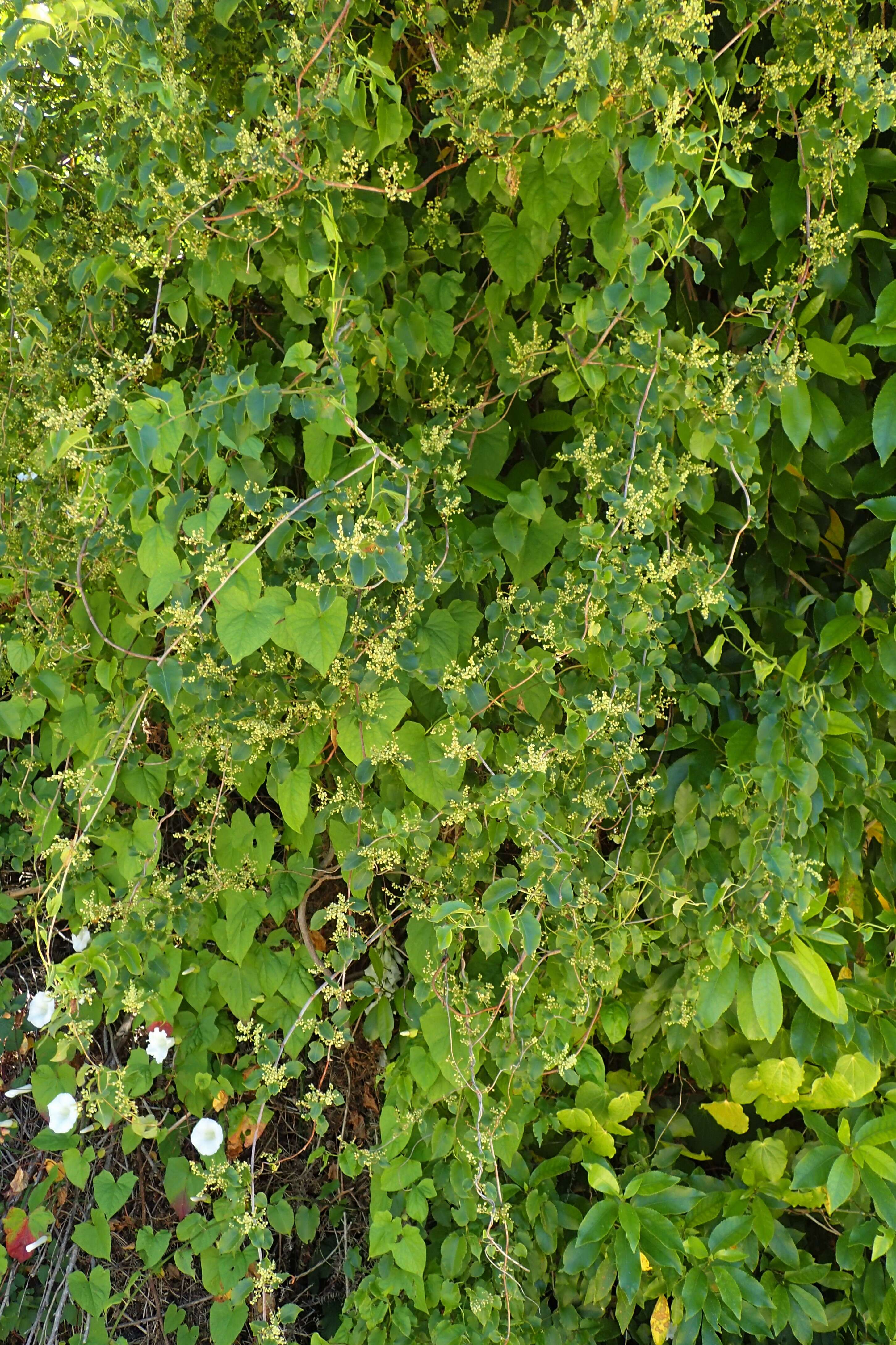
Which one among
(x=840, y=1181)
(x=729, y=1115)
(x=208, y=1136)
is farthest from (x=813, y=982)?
(x=208, y=1136)

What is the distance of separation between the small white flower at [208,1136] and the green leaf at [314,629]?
0.91 metres

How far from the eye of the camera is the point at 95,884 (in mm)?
1739

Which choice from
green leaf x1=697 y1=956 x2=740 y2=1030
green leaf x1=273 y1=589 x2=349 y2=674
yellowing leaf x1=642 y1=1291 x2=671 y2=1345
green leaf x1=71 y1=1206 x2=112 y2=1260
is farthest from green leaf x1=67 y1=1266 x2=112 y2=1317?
green leaf x1=273 y1=589 x2=349 y2=674

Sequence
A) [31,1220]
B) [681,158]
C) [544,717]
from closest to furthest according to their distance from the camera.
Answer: [681,158] < [544,717] < [31,1220]

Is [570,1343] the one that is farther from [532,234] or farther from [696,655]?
[532,234]

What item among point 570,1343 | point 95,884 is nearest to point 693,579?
point 95,884

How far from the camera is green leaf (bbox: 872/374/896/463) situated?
1308mm

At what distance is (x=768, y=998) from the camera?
1.32m

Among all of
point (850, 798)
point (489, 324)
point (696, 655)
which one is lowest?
point (850, 798)

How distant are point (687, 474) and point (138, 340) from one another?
0.99 meters

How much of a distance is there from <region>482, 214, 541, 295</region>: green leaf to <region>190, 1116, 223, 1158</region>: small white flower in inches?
56.3

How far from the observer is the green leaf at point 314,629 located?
1.23 m

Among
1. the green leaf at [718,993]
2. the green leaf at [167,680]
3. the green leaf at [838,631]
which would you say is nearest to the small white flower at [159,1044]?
the green leaf at [167,680]

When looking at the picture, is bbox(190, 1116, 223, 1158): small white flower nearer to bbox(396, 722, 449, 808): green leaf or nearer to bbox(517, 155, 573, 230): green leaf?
bbox(396, 722, 449, 808): green leaf
